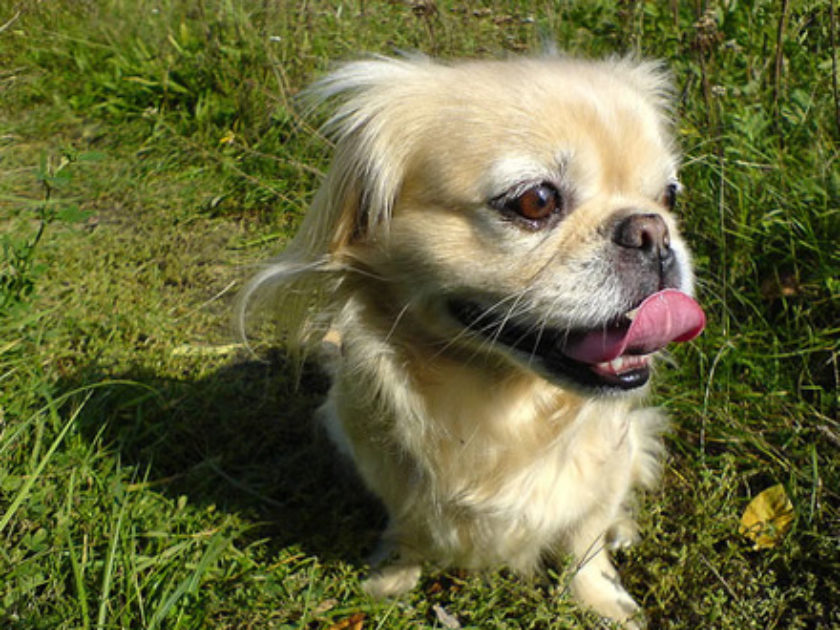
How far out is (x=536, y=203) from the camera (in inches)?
62.2

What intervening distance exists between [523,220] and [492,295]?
0.17 m

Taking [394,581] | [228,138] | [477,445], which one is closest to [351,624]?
[394,581]

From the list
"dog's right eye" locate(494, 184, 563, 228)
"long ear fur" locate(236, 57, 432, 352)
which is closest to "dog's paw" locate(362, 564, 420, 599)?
"long ear fur" locate(236, 57, 432, 352)

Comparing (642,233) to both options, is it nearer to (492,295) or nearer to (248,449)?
(492,295)

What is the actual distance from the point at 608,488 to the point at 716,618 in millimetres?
408

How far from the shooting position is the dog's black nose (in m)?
1.57

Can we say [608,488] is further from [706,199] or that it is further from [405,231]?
[706,199]

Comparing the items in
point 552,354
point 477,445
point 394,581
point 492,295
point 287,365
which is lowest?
point 394,581

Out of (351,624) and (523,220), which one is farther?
(351,624)

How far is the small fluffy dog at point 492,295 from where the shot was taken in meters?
1.57

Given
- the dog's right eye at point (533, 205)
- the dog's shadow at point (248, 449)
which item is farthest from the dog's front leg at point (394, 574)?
the dog's right eye at point (533, 205)

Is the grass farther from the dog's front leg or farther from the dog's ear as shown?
the dog's ear

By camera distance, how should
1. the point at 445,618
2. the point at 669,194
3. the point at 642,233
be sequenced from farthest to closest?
the point at 445,618 < the point at 669,194 < the point at 642,233

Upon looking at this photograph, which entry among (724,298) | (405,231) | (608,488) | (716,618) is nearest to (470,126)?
(405,231)
